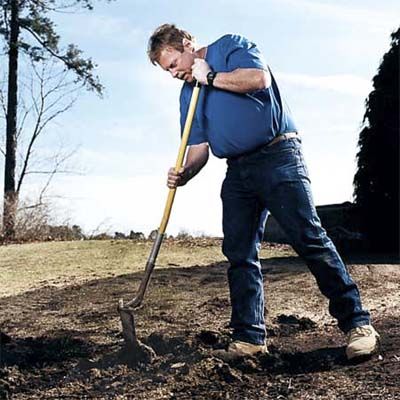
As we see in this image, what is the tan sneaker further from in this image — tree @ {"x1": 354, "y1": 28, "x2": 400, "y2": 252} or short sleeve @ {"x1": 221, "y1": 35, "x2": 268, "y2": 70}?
tree @ {"x1": 354, "y1": 28, "x2": 400, "y2": 252}

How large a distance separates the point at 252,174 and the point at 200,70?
1.81ft

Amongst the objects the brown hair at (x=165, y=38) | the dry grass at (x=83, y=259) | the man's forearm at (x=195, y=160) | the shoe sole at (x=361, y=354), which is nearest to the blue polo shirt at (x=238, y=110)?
the brown hair at (x=165, y=38)

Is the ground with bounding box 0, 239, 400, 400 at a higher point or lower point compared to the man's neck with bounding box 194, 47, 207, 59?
lower

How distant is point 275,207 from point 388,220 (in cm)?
578

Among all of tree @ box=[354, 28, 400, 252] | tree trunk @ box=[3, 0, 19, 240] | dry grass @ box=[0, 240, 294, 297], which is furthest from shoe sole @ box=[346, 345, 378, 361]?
tree trunk @ box=[3, 0, 19, 240]


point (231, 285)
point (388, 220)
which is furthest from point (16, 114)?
point (231, 285)

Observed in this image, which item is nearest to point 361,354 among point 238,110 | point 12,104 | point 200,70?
point 238,110

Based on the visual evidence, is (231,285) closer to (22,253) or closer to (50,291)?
(50,291)

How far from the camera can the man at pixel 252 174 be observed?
374cm

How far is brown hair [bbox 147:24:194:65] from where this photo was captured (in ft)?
12.9

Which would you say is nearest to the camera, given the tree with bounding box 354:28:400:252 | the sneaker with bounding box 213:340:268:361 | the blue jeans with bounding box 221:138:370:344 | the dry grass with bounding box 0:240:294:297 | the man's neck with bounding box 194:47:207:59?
the blue jeans with bounding box 221:138:370:344

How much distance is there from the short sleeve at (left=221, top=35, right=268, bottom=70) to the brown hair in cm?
21

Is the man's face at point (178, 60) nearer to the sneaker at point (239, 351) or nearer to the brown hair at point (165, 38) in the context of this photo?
the brown hair at point (165, 38)

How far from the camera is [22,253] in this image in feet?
34.4
